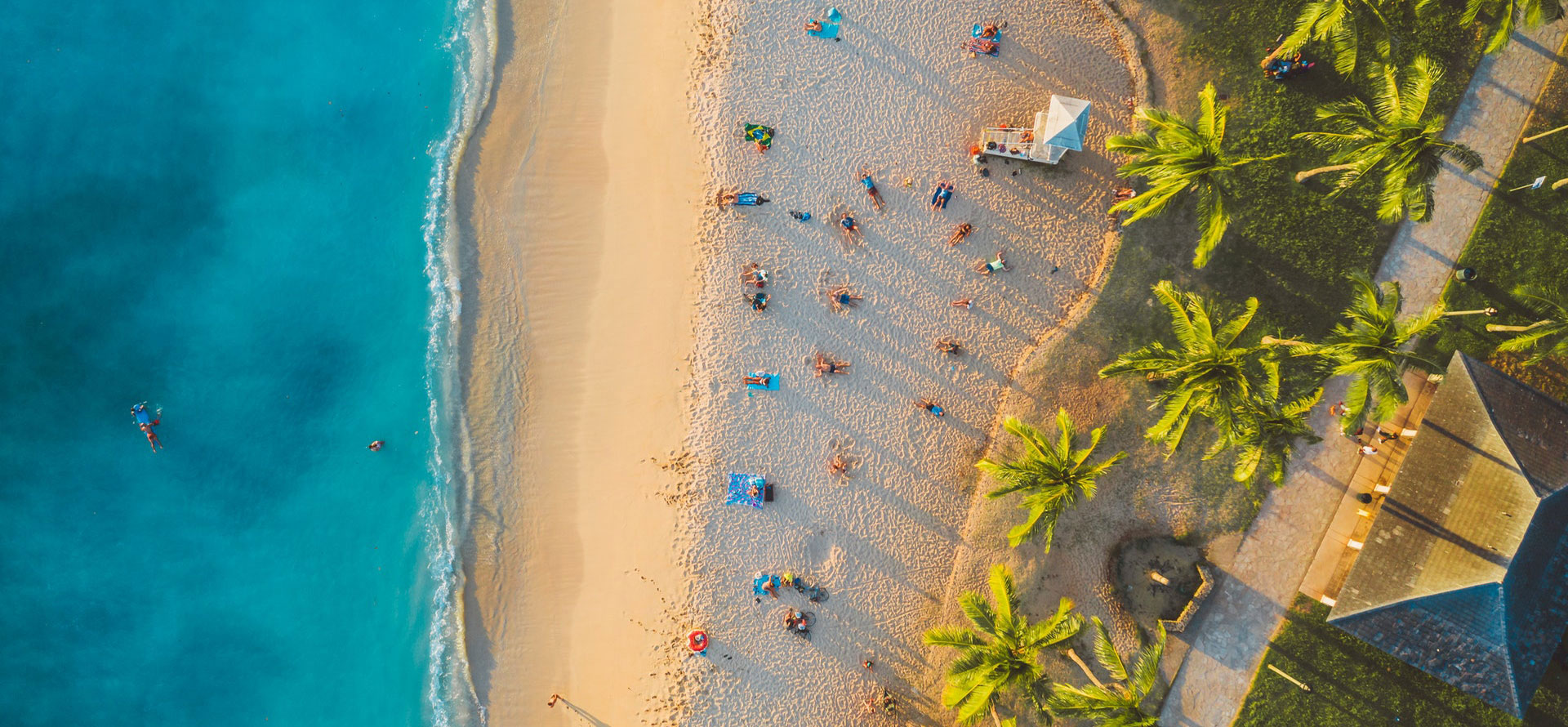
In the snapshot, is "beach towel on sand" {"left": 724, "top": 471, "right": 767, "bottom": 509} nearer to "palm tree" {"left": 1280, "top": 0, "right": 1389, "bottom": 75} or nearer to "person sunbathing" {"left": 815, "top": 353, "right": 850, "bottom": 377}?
"person sunbathing" {"left": 815, "top": 353, "right": 850, "bottom": 377}

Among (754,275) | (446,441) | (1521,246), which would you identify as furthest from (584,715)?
(1521,246)

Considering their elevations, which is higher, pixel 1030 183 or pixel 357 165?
pixel 1030 183

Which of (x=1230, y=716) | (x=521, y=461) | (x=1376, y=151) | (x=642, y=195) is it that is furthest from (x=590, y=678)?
(x=1376, y=151)

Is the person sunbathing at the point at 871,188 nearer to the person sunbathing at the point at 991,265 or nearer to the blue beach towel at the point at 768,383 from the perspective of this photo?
the person sunbathing at the point at 991,265

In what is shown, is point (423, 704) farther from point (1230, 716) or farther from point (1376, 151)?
point (1376, 151)

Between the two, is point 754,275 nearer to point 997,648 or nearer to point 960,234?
point 960,234

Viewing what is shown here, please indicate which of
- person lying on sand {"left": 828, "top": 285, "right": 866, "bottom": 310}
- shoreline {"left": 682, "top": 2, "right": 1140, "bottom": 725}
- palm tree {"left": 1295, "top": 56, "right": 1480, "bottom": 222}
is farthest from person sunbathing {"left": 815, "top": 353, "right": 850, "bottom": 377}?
palm tree {"left": 1295, "top": 56, "right": 1480, "bottom": 222}
